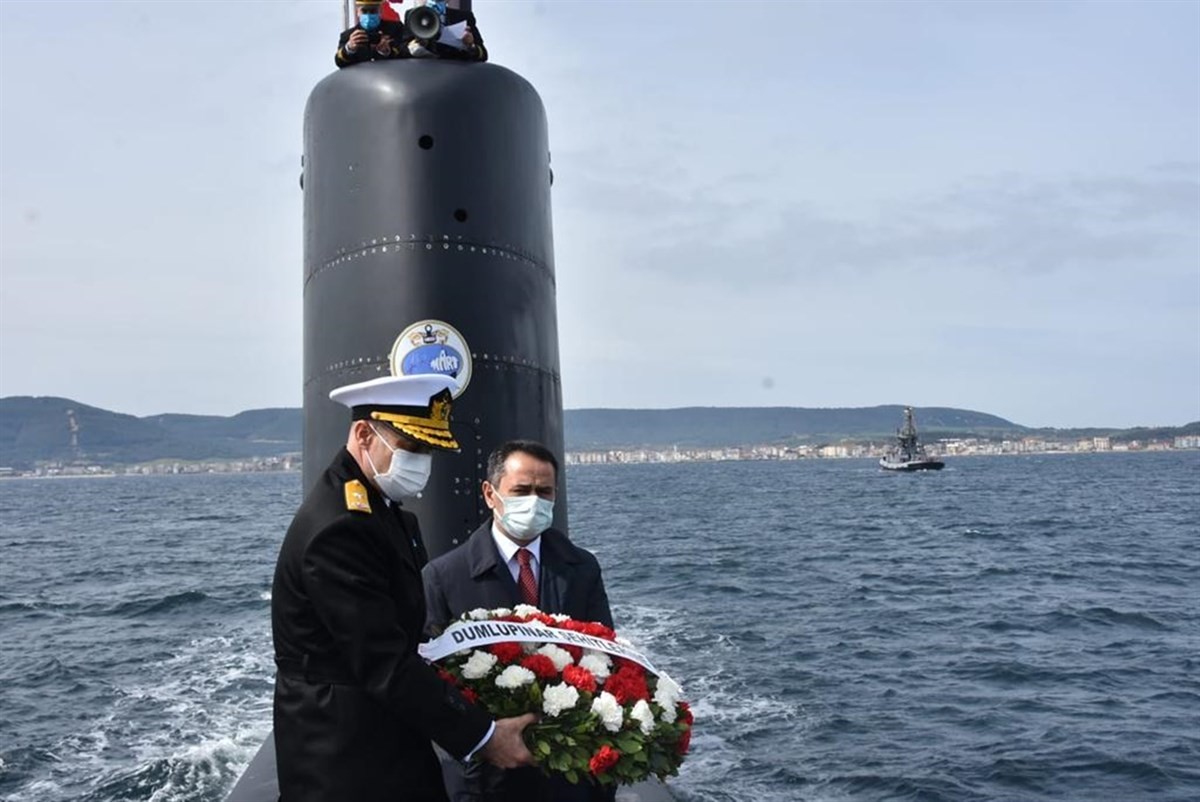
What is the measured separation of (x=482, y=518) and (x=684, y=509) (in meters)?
65.7

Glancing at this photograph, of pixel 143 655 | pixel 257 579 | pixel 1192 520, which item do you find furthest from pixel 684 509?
pixel 143 655

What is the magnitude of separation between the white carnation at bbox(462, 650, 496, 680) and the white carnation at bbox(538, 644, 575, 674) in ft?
0.64

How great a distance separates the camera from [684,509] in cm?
7219

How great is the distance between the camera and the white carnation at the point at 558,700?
3.85 metres

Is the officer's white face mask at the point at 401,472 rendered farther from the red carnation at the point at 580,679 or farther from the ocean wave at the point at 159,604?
the ocean wave at the point at 159,604

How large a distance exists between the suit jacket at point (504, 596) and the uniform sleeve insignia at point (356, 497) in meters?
1.19

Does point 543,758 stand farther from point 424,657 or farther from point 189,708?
point 189,708

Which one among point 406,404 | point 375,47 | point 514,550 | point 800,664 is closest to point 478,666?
point 406,404

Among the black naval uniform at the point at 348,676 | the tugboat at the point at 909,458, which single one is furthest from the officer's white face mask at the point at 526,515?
the tugboat at the point at 909,458

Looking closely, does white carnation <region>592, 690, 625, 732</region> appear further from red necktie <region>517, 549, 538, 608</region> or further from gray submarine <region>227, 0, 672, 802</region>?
gray submarine <region>227, 0, 672, 802</region>

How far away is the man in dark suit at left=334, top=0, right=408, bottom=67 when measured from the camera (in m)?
7.50

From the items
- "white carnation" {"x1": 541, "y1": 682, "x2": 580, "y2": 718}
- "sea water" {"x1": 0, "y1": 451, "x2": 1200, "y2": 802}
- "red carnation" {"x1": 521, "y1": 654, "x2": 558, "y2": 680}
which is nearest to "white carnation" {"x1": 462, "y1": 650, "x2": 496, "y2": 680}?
"red carnation" {"x1": 521, "y1": 654, "x2": 558, "y2": 680}

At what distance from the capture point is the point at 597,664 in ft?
13.5

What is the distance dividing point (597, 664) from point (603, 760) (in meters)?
A: 0.40
